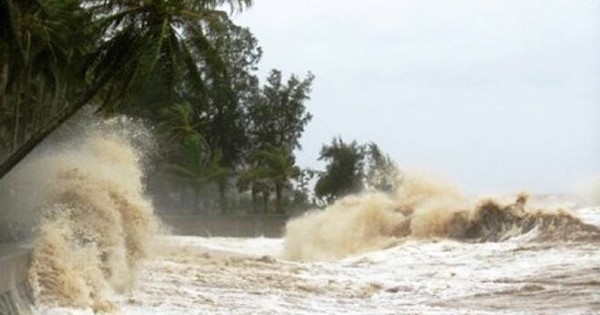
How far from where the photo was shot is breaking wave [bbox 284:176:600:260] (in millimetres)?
29525

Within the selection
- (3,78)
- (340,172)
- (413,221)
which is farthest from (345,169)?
(3,78)

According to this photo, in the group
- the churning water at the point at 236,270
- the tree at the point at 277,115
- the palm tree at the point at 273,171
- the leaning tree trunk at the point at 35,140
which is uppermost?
the tree at the point at 277,115

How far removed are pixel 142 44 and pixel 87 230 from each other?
3381mm

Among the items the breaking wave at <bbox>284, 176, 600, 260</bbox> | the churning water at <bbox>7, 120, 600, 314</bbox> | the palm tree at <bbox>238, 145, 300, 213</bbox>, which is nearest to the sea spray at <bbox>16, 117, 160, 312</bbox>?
the churning water at <bbox>7, 120, 600, 314</bbox>

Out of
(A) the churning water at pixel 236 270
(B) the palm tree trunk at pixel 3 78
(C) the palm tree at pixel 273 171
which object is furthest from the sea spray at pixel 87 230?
(C) the palm tree at pixel 273 171

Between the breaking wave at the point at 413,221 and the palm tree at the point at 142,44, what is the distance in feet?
43.3

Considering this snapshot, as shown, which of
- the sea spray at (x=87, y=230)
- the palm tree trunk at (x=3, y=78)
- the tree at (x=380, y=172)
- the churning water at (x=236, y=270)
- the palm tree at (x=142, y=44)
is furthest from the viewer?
the tree at (x=380, y=172)

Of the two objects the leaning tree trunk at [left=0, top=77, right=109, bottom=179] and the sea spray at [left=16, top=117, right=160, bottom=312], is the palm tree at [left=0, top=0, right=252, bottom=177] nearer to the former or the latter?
the leaning tree trunk at [left=0, top=77, right=109, bottom=179]

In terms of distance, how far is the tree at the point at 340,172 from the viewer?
4834 centimetres

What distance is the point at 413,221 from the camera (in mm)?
31594

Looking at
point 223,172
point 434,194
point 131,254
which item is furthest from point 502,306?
point 223,172

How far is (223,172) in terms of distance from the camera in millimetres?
49125

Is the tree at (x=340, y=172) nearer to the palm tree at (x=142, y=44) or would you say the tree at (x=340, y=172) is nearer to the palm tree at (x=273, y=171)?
the palm tree at (x=273, y=171)

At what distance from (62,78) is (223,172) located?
28.2 meters
